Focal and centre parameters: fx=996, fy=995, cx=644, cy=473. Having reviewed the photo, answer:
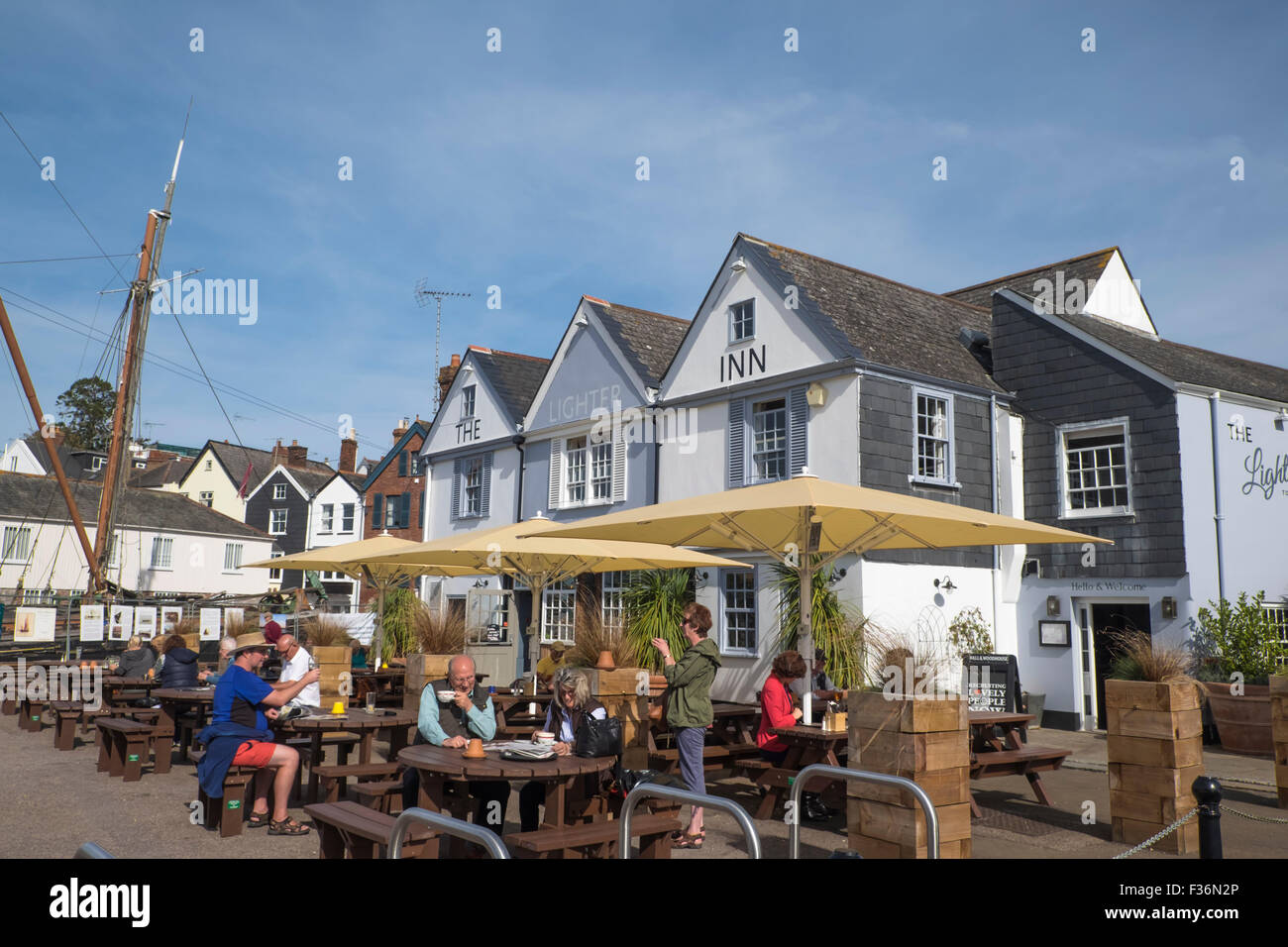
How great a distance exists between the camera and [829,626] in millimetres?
15922

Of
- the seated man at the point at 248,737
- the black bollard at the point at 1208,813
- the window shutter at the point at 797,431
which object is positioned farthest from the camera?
the window shutter at the point at 797,431

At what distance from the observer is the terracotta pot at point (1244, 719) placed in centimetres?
1367

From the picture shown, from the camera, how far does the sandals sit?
26.2 feet

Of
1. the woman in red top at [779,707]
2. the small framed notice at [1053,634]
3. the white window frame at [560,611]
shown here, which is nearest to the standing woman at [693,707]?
the woman in red top at [779,707]

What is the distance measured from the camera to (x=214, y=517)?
51812 mm

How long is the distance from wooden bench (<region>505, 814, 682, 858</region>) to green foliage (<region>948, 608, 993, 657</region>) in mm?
11441

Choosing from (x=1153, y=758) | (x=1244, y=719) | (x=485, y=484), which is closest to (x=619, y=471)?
(x=485, y=484)

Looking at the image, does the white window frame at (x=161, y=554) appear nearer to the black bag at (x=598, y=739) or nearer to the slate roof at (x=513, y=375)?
the slate roof at (x=513, y=375)

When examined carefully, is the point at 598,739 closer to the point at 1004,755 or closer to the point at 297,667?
the point at 1004,755

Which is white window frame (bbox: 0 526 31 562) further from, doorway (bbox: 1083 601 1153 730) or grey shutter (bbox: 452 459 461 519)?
doorway (bbox: 1083 601 1153 730)

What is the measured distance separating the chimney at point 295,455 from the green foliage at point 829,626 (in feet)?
153
